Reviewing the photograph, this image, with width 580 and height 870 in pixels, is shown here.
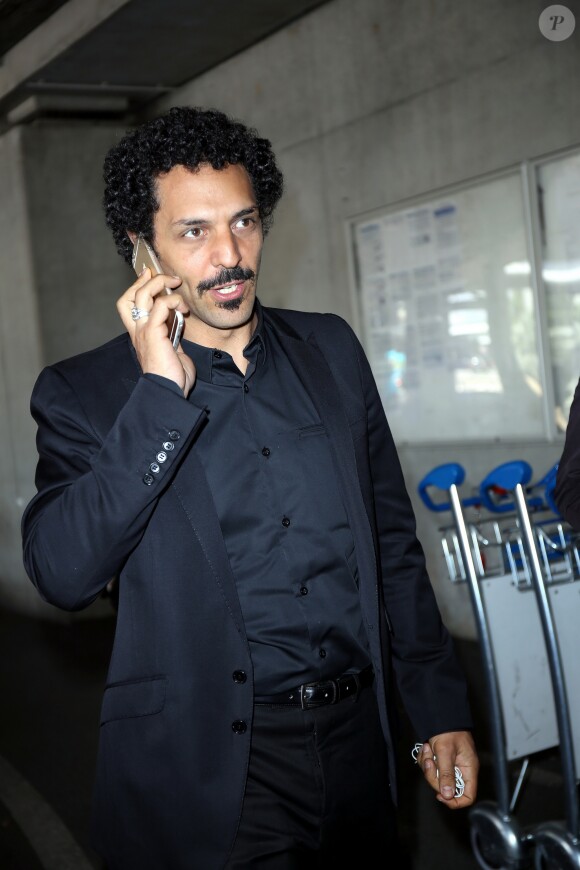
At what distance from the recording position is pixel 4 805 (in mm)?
4738

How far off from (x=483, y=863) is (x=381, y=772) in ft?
5.45

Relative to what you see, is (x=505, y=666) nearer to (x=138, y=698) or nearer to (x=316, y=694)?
(x=316, y=694)

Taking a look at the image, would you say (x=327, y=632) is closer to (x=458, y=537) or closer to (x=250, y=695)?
(x=250, y=695)

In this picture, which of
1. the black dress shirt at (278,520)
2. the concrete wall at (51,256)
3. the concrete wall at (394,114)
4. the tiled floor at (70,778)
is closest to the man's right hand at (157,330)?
the black dress shirt at (278,520)

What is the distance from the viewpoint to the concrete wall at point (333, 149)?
568cm

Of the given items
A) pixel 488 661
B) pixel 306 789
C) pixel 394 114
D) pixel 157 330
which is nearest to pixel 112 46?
pixel 394 114

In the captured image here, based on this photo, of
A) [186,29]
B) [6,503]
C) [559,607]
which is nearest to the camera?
[559,607]

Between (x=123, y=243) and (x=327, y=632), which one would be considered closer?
(x=327, y=632)

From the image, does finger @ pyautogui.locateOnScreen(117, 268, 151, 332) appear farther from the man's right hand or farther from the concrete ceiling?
the concrete ceiling

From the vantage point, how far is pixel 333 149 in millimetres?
7055

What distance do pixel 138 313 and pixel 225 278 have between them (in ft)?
0.67

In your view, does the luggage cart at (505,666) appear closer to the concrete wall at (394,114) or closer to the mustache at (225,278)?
the mustache at (225,278)

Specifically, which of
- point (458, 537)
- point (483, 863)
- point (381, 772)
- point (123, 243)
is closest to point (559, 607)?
point (458, 537)

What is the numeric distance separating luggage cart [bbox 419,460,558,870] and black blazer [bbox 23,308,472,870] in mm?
1430
